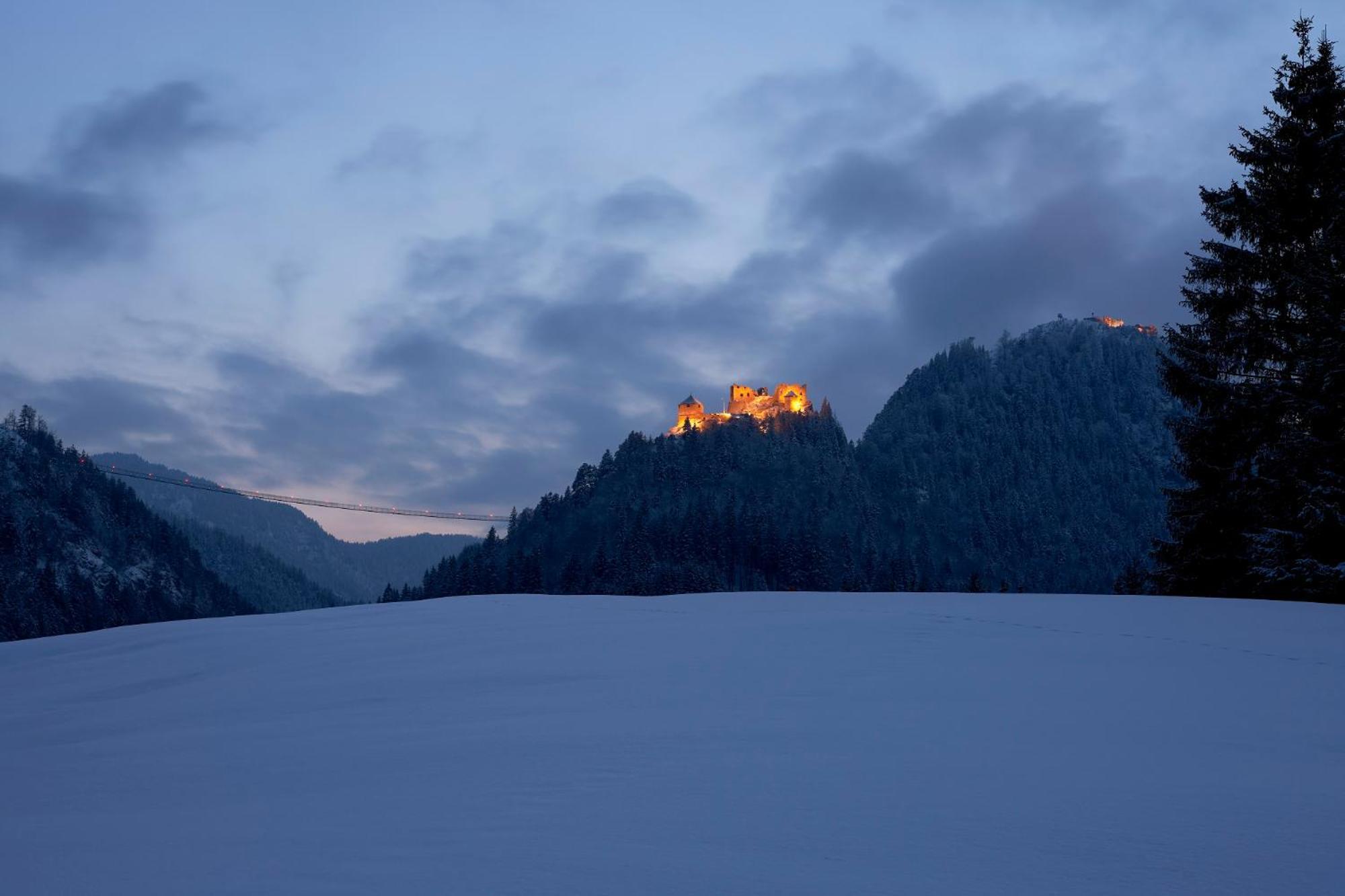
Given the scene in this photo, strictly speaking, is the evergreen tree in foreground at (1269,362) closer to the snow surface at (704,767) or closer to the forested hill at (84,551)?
the snow surface at (704,767)

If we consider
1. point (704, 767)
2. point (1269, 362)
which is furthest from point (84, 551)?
point (704, 767)

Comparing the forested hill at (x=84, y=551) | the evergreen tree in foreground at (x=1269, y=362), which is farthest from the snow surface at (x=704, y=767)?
the forested hill at (x=84, y=551)

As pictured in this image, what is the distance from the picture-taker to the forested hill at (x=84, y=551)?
525 ft

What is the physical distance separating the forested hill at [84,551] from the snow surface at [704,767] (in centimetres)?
17067

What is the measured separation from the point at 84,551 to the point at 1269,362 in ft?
670

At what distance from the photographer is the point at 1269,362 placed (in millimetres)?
18438

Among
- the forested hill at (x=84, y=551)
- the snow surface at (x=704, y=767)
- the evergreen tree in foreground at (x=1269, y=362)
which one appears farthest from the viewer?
the forested hill at (x=84, y=551)

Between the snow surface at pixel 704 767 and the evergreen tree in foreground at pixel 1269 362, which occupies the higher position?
the evergreen tree in foreground at pixel 1269 362

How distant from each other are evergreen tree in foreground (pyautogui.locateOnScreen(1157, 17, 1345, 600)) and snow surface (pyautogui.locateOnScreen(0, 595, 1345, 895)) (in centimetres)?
886

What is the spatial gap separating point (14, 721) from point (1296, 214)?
2256cm

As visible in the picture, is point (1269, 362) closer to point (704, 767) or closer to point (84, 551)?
point (704, 767)

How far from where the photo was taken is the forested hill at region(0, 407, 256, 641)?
16012 cm

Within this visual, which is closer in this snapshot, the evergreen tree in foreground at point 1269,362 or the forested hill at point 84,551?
the evergreen tree in foreground at point 1269,362

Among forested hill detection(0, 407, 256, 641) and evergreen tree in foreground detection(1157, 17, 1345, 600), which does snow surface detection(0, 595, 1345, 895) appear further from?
forested hill detection(0, 407, 256, 641)
